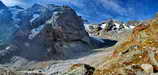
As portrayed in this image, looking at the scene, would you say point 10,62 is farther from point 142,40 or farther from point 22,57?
point 142,40

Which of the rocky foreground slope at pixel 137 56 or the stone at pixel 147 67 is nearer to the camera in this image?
the stone at pixel 147 67

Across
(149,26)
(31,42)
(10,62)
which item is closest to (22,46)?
(31,42)

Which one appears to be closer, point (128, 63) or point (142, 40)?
point (128, 63)

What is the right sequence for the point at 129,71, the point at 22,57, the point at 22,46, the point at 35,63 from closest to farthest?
the point at 129,71 → the point at 35,63 → the point at 22,57 → the point at 22,46

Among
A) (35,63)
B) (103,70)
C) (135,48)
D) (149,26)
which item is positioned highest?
(149,26)

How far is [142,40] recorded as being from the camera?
586 inches

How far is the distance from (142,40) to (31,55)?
162 m

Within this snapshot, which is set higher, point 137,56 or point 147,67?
point 137,56

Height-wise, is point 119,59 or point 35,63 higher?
point 119,59

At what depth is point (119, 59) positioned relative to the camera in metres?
14.2

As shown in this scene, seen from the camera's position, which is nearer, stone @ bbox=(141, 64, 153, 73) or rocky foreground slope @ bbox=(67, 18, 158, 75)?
stone @ bbox=(141, 64, 153, 73)

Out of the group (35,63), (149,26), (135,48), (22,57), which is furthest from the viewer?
(22,57)

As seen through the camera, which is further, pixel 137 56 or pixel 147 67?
pixel 137 56

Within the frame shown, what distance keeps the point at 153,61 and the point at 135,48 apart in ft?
5.17
